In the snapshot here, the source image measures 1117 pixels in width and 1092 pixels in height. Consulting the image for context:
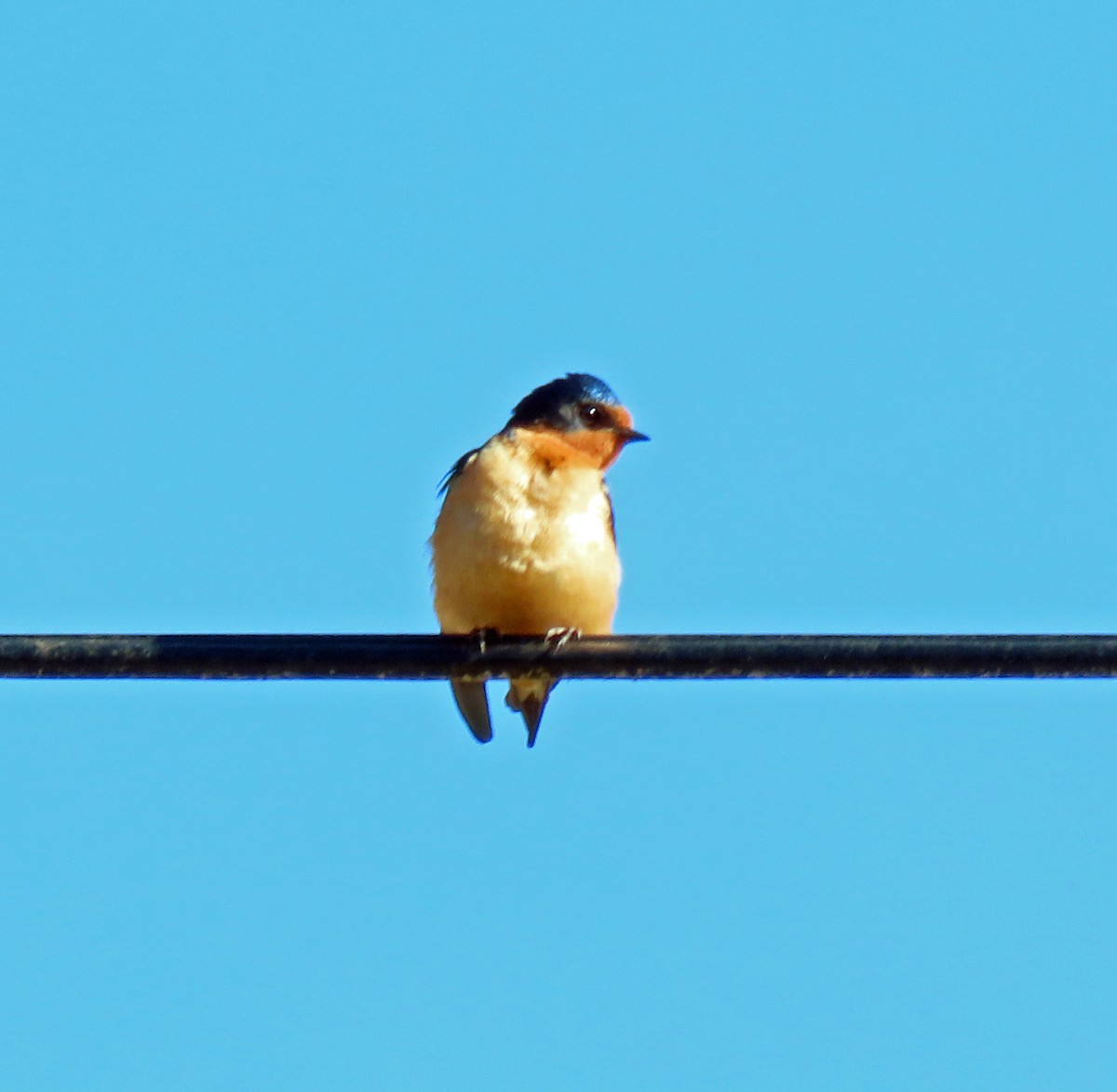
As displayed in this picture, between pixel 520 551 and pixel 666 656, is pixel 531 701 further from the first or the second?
pixel 666 656

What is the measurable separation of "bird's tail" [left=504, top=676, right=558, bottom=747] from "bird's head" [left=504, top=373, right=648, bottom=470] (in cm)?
102

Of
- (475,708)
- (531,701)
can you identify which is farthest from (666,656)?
(531,701)

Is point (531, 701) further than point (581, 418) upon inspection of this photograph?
No

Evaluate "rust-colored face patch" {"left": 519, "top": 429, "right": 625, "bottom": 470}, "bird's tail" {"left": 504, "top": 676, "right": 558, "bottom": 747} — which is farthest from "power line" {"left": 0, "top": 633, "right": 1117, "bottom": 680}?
"bird's tail" {"left": 504, "top": 676, "right": 558, "bottom": 747}

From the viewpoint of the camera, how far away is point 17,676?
16.0 ft

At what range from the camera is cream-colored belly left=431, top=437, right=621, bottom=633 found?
299 inches

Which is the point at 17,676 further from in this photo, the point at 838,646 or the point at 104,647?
the point at 838,646


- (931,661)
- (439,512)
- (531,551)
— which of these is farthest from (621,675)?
(439,512)

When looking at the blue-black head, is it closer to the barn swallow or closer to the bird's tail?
the barn swallow

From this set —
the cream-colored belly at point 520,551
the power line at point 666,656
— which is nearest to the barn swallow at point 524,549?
the cream-colored belly at point 520,551

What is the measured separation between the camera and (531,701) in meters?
8.42

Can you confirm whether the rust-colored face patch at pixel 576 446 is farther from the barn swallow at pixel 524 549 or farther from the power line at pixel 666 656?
the power line at pixel 666 656

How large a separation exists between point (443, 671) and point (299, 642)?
430mm

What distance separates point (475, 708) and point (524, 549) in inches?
36.7
